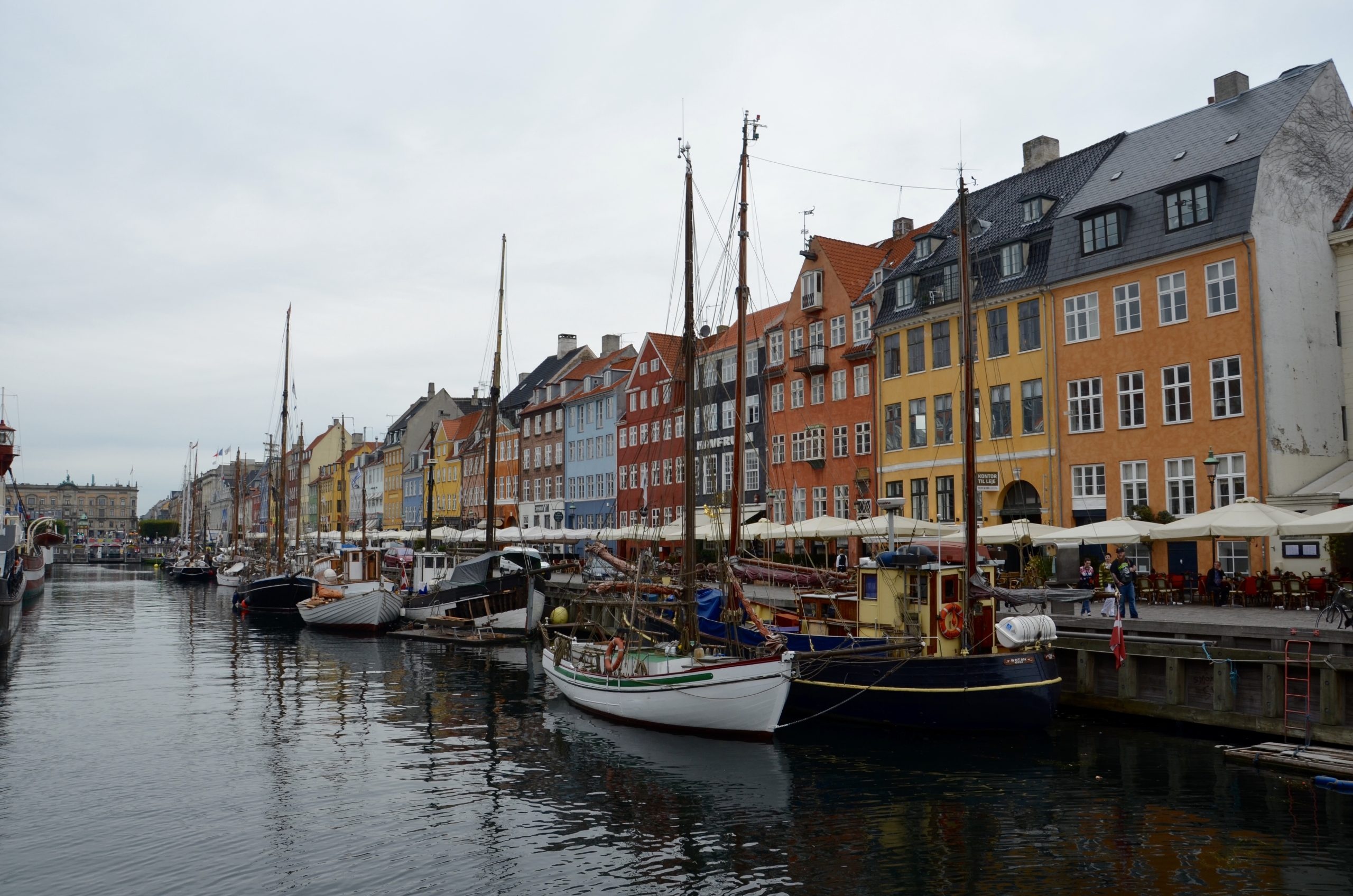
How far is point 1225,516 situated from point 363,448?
411ft

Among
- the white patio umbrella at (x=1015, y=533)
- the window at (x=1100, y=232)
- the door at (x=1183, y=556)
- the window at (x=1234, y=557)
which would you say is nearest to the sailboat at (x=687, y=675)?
the white patio umbrella at (x=1015, y=533)

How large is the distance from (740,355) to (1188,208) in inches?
736

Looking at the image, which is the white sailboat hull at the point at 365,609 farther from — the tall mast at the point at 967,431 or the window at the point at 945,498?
the tall mast at the point at 967,431

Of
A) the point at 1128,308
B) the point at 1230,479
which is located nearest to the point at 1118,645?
the point at 1230,479

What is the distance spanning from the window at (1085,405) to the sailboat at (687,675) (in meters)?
21.0

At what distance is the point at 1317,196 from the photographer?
3669cm

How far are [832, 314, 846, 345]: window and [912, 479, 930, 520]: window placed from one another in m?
9.46

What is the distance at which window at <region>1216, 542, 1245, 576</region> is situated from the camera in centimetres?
3341

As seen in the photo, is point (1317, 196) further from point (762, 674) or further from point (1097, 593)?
point (762, 674)

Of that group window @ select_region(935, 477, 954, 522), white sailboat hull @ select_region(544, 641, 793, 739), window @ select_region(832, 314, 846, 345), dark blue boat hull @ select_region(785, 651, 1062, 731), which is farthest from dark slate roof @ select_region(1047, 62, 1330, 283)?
white sailboat hull @ select_region(544, 641, 793, 739)

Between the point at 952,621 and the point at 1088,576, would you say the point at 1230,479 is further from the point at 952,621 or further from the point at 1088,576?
the point at 952,621

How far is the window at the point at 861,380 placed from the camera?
50875 millimetres

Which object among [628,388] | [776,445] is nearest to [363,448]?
[628,388]

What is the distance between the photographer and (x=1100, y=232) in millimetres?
39781
